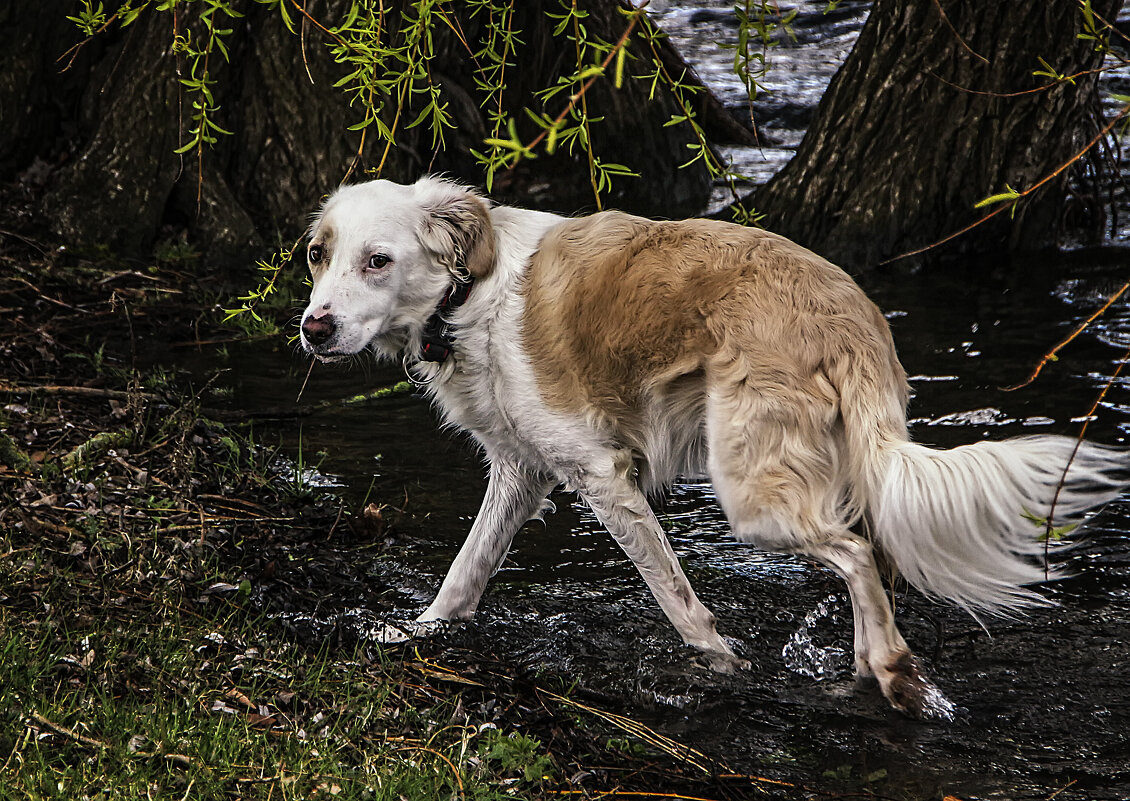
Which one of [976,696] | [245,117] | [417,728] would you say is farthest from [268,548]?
[245,117]

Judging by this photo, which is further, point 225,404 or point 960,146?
point 960,146

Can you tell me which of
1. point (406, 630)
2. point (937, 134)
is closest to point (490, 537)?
point (406, 630)

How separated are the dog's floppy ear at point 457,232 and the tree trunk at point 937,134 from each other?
13.9 feet

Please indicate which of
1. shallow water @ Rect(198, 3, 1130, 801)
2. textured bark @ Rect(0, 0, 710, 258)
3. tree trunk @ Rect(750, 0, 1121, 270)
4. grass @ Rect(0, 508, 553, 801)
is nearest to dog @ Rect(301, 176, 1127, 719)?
shallow water @ Rect(198, 3, 1130, 801)

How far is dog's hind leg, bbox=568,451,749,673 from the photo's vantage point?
13.0 ft

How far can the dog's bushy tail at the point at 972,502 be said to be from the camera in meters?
3.40

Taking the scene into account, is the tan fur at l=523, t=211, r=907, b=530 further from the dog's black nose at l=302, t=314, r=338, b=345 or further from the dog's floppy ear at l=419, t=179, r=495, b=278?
the dog's black nose at l=302, t=314, r=338, b=345

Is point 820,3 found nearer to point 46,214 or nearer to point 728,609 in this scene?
point 46,214

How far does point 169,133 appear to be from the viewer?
8125mm

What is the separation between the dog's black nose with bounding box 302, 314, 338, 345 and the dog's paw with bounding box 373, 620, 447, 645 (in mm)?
1049

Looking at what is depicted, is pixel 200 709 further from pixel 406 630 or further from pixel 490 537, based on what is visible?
pixel 490 537

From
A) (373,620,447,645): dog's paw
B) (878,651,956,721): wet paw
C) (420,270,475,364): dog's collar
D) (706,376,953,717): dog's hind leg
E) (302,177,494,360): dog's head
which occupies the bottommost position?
(373,620,447,645): dog's paw

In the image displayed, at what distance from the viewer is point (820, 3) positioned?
14.2 m

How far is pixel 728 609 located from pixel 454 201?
181 centimetres
